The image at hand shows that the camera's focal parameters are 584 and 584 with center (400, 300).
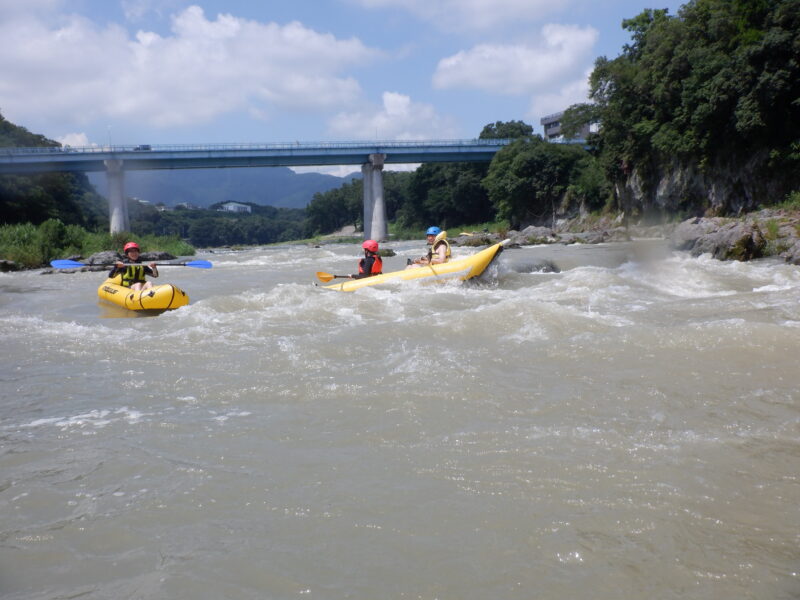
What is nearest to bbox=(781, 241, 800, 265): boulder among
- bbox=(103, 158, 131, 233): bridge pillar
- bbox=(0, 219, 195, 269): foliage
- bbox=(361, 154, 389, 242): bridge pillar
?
bbox=(0, 219, 195, 269): foliage

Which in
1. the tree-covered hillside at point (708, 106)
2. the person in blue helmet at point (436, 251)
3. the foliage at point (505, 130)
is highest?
the foliage at point (505, 130)

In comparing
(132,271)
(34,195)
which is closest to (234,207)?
(34,195)

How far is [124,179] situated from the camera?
43.2 meters

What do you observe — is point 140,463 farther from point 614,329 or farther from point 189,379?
point 614,329

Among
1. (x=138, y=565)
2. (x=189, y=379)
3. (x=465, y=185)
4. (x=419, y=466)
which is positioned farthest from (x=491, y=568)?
(x=465, y=185)

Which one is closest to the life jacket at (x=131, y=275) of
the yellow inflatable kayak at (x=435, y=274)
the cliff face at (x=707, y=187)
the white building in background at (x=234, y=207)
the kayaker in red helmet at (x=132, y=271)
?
the kayaker in red helmet at (x=132, y=271)

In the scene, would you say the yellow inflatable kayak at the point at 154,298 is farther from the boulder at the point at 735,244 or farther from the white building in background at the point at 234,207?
the white building in background at the point at 234,207

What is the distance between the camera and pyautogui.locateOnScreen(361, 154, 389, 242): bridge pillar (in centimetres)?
4845

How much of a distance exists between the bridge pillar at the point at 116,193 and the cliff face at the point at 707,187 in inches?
1359

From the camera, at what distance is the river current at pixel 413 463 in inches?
82.4

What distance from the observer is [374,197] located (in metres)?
49.2

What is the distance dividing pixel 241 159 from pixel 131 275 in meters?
37.7

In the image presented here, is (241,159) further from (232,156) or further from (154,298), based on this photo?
(154,298)

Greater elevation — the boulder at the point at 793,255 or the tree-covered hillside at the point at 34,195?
the tree-covered hillside at the point at 34,195
